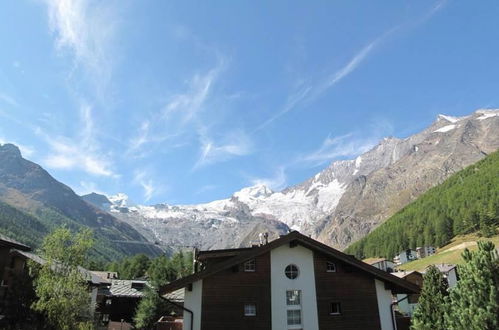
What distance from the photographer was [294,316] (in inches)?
973

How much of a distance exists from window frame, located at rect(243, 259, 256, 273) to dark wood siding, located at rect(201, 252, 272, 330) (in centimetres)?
19

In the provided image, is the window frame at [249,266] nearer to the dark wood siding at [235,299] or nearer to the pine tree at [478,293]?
the dark wood siding at [235,299]

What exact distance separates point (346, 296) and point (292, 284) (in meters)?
3.55

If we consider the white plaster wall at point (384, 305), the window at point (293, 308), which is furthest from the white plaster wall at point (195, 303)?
the white plaster wall at point (384, 305)

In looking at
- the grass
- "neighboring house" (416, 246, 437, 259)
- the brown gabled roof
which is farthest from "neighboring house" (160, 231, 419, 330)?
"neighboring house" (416, 246, 437, 259)

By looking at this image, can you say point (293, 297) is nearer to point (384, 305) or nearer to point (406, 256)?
point (384, 305)

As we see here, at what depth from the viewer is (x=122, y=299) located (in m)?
67.8

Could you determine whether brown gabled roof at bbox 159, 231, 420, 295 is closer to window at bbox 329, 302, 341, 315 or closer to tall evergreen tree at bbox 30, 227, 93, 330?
window at bbox 329, 302, 341, 315

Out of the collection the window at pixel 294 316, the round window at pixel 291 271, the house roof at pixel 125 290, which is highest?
the house roof at pixel 125 290

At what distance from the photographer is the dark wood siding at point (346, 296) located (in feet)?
81.1

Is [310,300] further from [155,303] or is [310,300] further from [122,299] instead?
[122,299]

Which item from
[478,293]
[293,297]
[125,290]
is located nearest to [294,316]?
[293,297]

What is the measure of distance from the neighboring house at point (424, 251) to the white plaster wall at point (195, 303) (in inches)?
6834

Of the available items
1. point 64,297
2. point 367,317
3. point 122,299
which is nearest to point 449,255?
point 122,299
